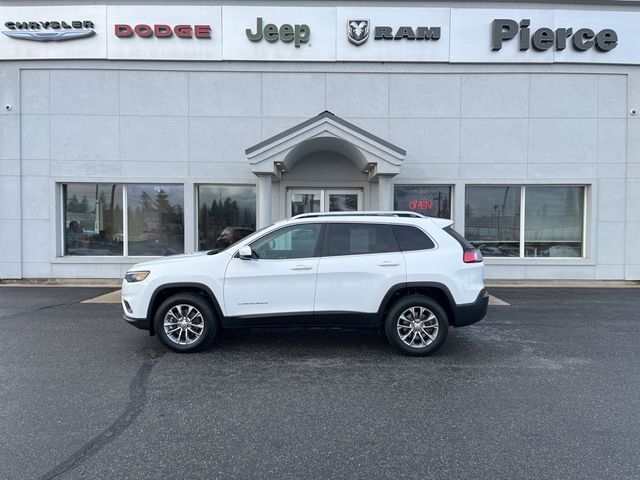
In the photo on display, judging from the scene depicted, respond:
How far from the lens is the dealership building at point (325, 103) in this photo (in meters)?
11.0

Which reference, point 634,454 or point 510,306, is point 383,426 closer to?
point 634,454

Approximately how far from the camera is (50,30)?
11.0 meters

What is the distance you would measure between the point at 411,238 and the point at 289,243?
1628 millimetres

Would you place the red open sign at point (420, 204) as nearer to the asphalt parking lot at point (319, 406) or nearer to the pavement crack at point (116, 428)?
the asphalt parking lot at point (319, 406)

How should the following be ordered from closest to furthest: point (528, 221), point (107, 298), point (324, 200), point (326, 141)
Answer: point (107, 298)
point (326, 141)
point (324, 200)
point (528, 221)

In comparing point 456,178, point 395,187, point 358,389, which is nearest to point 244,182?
point 395,187

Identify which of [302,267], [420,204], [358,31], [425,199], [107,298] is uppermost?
[358,31]

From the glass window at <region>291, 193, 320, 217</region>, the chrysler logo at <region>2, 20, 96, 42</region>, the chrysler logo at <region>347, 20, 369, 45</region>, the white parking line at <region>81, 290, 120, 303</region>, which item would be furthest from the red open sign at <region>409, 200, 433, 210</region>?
the chrysler logo at <region>2, 20, 96, 42</region>

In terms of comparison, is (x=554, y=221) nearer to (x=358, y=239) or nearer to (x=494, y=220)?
(x=494, y=220)

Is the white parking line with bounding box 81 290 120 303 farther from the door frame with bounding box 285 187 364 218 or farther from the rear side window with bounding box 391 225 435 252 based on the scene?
the rear side window with bounding box 391 225 435 252

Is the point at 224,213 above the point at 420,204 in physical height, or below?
below

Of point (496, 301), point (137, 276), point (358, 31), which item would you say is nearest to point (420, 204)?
point (496, 301)

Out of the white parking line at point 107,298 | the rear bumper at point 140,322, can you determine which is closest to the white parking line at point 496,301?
the rear bumper at point 140,322

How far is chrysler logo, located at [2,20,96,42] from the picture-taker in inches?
432
